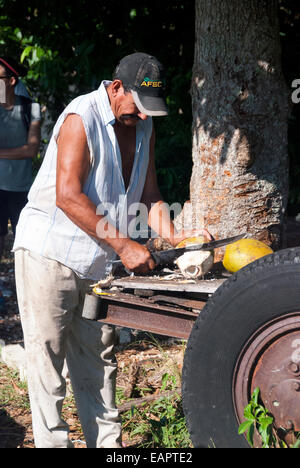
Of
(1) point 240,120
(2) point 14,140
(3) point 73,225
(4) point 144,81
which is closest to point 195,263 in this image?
(3) point 73,225

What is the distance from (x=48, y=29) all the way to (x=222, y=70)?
8.48 ft

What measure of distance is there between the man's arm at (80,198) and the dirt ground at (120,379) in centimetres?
134

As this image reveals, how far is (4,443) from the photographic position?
11.9 ft

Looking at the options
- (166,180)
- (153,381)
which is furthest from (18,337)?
(166,180)

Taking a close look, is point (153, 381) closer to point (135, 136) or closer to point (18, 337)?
point (18, 337)

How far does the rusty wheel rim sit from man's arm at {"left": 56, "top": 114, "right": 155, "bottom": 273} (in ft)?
2.11

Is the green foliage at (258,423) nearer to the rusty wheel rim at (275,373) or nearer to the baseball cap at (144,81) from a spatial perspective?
the rusty wheel rim at (275,373)

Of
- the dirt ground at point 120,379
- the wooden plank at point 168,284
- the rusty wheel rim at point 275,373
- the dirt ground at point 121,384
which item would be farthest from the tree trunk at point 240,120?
the rusty wheel rim at point 275,373

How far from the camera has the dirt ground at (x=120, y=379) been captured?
3.78 meters

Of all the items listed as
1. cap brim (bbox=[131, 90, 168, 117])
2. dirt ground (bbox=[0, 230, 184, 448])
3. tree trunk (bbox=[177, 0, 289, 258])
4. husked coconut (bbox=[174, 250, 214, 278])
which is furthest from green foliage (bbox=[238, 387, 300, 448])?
tree trunk (bbox=[177, 0, 289, 258])

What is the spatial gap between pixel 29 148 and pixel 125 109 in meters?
2.41

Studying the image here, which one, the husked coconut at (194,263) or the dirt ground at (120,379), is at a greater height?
the husked coconut at (194,263)

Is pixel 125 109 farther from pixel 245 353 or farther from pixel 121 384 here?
pixel 121 384

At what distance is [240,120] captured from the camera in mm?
4312
